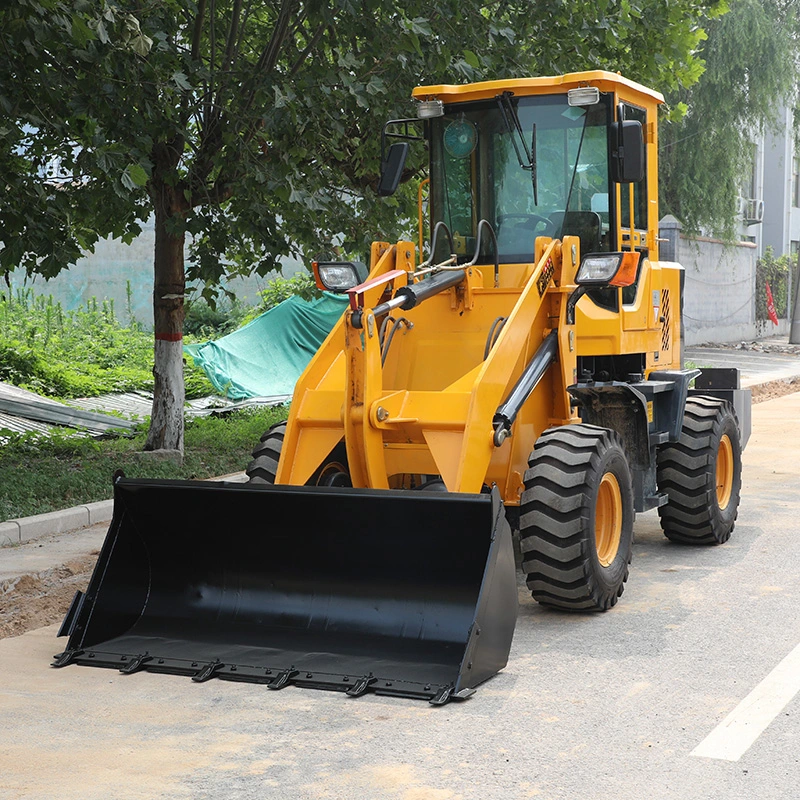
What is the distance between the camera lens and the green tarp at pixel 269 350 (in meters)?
18.8

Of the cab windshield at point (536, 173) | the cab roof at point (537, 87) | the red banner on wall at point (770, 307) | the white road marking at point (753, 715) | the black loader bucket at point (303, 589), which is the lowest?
the red banner on wall at point (770, 307)

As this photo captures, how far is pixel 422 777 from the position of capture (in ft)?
15.3

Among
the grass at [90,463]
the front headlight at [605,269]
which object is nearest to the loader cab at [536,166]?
the front headlight at [605,269]

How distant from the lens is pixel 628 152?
7.75 meters

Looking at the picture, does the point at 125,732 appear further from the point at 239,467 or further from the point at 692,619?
the point at 239,467

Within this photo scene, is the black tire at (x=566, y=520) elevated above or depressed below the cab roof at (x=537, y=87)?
below

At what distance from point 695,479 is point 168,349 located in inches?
232

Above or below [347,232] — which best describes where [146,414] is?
below

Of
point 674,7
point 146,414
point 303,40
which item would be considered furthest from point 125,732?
point 146,414

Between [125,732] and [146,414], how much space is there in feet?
37.6

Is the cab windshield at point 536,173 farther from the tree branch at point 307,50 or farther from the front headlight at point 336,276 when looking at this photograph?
the tree branch at point 307,50

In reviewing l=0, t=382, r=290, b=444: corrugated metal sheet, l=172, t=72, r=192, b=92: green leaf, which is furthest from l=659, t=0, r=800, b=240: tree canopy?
l=172, t=72, r=192, b=92: green leaf

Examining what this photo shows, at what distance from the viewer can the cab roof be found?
7932mm

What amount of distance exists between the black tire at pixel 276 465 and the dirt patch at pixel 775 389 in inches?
584
